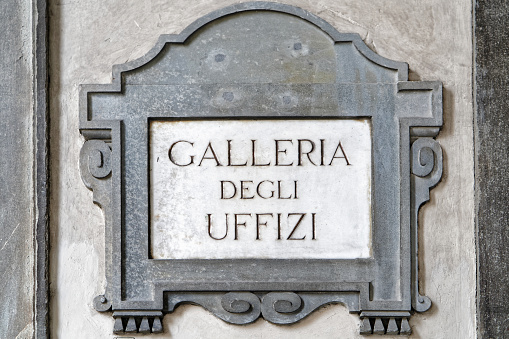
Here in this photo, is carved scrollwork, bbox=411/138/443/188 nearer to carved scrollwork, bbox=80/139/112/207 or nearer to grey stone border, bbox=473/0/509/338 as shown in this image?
grey stone border, bbox=473/0/509/338

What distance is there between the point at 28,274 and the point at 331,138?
4.14 ft

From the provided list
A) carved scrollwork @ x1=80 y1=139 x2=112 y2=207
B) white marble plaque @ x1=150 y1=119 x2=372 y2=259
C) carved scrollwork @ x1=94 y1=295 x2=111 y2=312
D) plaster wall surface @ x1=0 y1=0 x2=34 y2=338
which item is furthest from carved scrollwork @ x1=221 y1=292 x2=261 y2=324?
plaster wall surface @ x1=0 y1=0 x2=34 y2=338

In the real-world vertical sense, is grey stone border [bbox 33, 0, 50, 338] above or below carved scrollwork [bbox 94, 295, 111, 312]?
above

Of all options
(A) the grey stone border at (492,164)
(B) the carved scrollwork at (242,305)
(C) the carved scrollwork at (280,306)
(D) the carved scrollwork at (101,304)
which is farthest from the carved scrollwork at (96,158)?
(A) the grey stone border at (492,164)

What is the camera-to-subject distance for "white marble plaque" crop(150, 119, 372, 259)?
201cm

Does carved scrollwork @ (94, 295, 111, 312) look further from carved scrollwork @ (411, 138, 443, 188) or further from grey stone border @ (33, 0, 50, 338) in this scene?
carved scrollwork @ (411, 138, 443, 188)

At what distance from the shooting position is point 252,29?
204cm

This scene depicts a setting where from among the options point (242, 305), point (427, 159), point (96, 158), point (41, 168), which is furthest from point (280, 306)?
point (41, 168)

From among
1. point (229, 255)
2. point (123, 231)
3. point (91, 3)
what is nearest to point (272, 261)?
point (229, 255)

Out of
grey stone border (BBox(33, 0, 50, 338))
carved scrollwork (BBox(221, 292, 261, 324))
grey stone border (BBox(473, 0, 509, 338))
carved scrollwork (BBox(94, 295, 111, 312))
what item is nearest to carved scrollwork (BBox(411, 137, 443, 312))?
grey stone border (BBox(473, 0, 509, 338))

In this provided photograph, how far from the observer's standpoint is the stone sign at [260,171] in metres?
1.99

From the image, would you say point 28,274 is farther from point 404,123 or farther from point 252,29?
point 404,123

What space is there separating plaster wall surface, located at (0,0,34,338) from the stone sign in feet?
0.80

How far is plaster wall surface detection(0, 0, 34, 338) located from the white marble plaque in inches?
19.1
